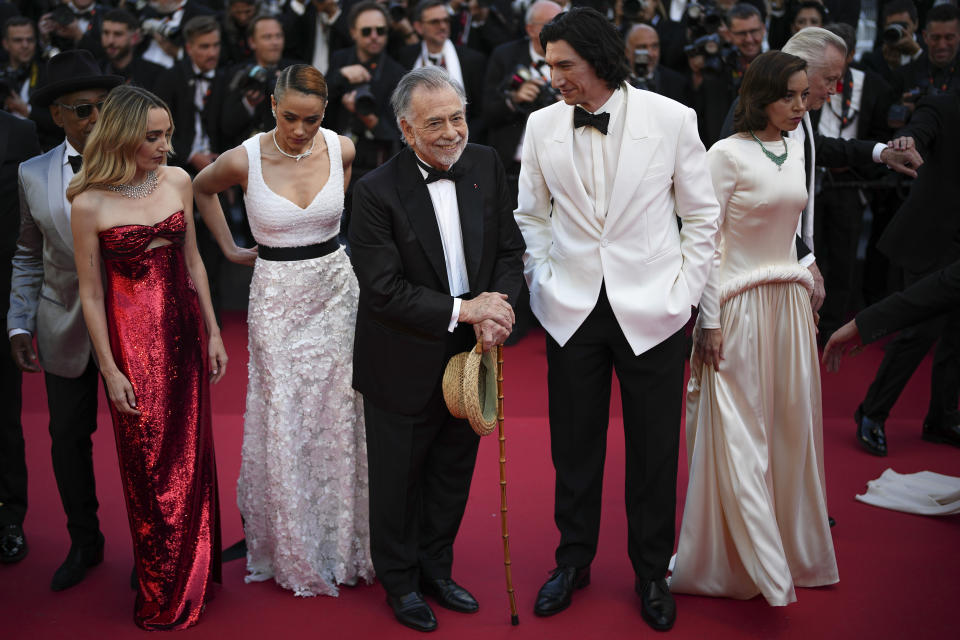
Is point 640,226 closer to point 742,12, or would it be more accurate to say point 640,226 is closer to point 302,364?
point 302,364

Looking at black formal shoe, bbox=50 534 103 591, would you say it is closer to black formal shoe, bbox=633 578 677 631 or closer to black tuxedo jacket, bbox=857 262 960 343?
black formal shoe, bbox=633 578 677 631

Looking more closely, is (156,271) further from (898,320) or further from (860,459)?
(860,459)

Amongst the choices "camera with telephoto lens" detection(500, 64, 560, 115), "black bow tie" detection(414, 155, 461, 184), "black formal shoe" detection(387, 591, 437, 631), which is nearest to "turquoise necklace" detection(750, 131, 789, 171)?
"black bow tie" detection(414, 155, 461, 184)

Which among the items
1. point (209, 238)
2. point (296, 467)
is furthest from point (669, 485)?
point (209, 238)

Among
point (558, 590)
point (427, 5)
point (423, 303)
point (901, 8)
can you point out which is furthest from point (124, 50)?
point (901, 8)

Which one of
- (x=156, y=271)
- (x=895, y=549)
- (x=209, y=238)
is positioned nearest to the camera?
(x=156, y=271)

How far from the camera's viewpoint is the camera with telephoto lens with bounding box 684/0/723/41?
6.13m

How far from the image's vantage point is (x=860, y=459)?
4273 millimetres

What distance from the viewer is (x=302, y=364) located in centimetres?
318

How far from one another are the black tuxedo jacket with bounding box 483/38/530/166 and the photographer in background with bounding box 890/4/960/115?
2.22 metres

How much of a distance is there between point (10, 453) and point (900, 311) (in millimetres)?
3085

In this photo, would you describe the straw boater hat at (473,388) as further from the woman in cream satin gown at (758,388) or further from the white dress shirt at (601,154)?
the woman in cream satin gown at (758,388)

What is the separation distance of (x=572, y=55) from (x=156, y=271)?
137 centimetres

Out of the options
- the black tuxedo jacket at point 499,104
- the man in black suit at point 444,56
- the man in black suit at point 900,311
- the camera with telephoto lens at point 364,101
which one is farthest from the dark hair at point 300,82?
the man in black suit at point 444,56
